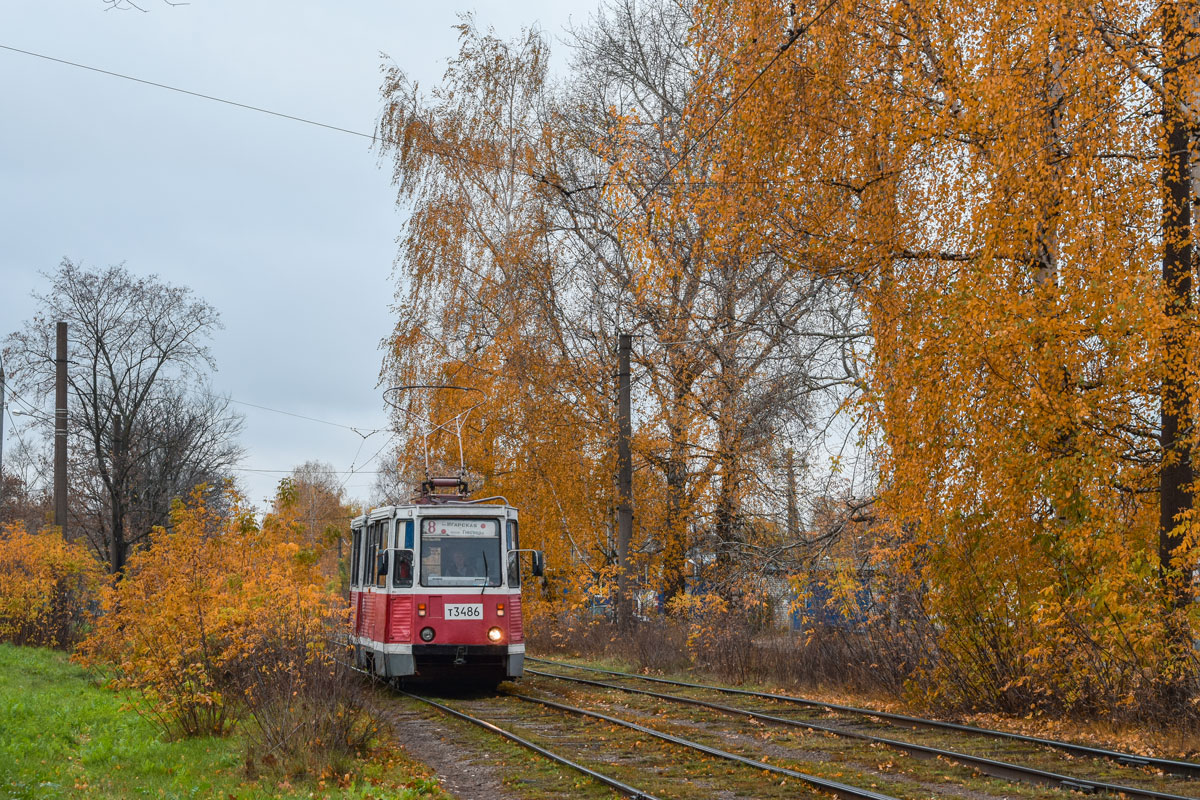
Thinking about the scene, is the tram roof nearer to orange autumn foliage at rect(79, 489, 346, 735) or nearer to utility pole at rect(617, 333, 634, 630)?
orange autumn foliage at rect(79, 489, 346, 735)

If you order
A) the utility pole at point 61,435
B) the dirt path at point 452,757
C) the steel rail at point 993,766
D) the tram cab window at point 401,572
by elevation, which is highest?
the utility pole at point 61,435

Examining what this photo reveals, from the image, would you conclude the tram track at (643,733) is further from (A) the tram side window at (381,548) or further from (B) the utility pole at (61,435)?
(B) the utility pole at (61,435)

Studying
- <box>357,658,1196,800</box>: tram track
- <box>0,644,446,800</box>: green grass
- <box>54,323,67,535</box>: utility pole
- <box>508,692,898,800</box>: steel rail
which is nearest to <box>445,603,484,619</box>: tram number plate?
<box>357,658,1196,800</box>: tram track

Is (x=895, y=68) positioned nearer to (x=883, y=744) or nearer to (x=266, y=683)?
(x=883, y=744)

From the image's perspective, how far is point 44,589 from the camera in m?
26.4

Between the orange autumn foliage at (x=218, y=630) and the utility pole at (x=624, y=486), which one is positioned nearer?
the orange autumn foliage at (x=218, y=630)

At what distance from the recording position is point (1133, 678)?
11.6 m

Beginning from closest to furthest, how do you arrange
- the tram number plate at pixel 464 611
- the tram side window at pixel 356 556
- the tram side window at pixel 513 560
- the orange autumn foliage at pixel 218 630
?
the orange autumn foliage at pixel 218 630 < the tram number plate at pixel 464 611 < the tram side window at pixel 513 560 < the tram side window at pixel 356 556

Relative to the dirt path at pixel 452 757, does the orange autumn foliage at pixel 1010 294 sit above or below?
above

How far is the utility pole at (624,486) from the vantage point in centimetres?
2495

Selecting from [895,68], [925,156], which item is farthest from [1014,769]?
[895,68]

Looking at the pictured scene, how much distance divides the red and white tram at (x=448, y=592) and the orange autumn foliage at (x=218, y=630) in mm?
3067

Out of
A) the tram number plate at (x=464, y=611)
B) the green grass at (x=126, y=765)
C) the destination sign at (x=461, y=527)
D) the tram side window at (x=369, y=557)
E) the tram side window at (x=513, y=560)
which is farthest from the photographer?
the tram side window at (x=369, y=557)

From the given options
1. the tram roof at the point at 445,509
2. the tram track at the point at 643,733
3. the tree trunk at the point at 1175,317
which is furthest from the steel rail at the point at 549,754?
the tree trunk at the point at 1175,317
